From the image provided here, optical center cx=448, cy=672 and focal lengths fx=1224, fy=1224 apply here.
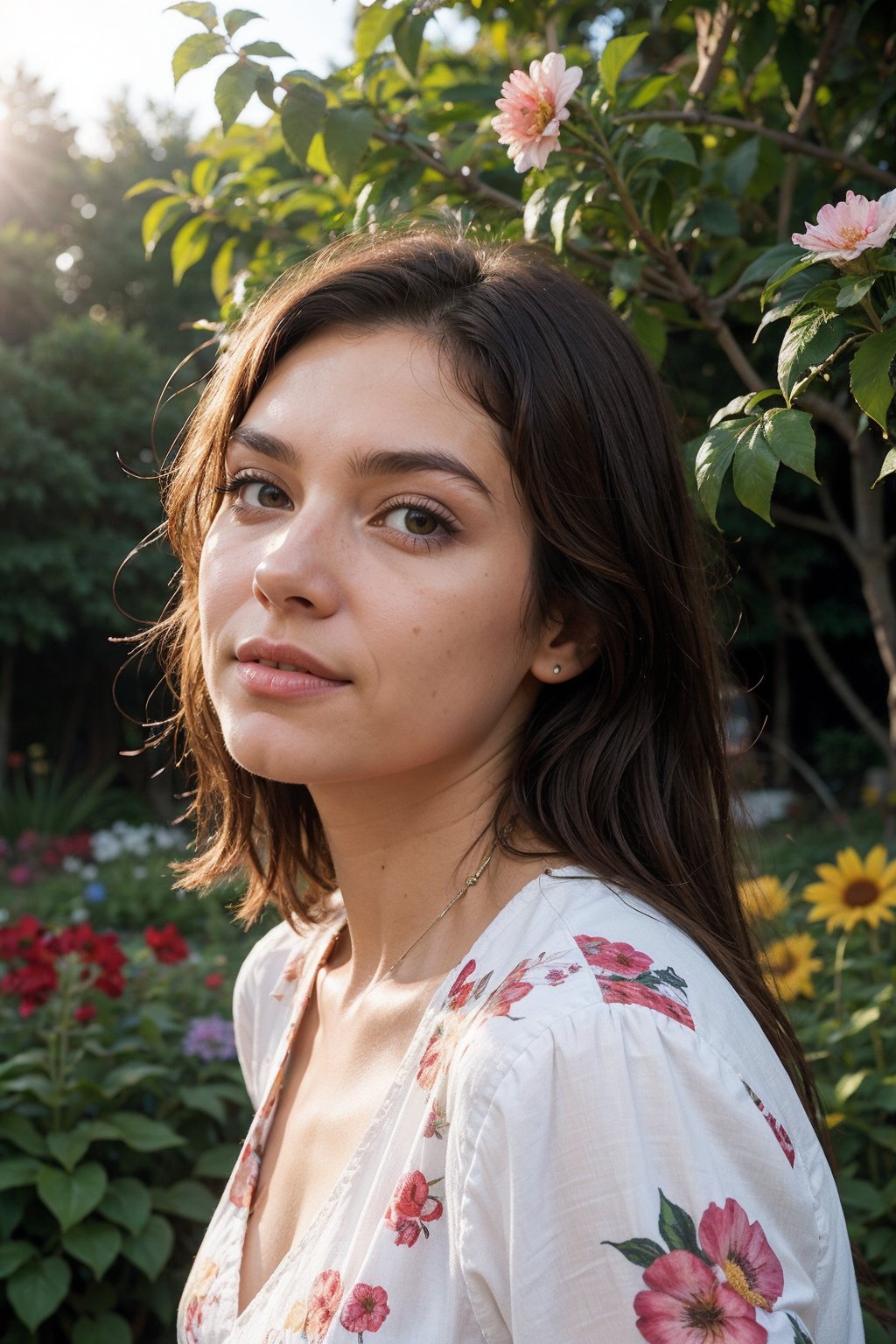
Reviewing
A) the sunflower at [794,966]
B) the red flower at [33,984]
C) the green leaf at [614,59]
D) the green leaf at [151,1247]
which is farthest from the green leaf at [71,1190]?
the green leaf at [614,59]

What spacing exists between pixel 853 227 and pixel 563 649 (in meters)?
0.56

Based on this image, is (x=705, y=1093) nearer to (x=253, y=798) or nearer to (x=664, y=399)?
(x=664, y=399)

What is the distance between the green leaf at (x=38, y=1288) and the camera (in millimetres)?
2182

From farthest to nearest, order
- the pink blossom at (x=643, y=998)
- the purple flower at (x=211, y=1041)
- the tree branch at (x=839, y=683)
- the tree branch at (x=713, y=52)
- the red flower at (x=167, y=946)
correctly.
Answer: the tree branch at (x=839, y=683) → the red flower at (x=167, y=946) → the purple flower at (x=211, y=1041) → the tree branch at (x=713, y=52) → the pink blossom at (x=643, y=998)

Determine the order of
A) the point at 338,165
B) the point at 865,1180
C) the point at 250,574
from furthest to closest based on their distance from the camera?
the point at 865,1180, the point at 338,165, the point at 250,574

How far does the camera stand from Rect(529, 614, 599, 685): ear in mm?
1445

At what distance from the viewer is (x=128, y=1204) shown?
7.71 ft

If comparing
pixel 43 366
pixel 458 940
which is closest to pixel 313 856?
pixel 458 940

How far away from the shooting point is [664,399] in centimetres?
153

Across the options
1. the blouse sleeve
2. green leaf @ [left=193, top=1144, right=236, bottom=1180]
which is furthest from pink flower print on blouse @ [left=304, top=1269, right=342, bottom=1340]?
green leaf @ [left=193, top=1144, right=236, bottom=1180]

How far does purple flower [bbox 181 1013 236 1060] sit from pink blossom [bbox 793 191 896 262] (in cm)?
219

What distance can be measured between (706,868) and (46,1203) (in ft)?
5.00

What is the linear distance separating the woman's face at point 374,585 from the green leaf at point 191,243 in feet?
3.45

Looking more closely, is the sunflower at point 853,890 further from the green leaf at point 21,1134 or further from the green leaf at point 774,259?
the green leaf at point 21,1134
